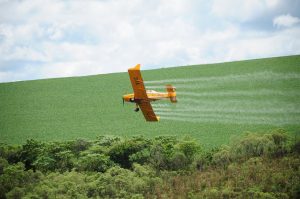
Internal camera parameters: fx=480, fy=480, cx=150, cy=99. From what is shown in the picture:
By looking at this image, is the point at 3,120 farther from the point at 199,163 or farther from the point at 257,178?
the point at 257,178

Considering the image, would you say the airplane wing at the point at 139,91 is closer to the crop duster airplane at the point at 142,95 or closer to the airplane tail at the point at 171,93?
the crop duster airplane at the point at 142,95

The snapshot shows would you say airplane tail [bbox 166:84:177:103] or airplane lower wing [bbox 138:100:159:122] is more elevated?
airplane tail [bbox 166:84:177:103]

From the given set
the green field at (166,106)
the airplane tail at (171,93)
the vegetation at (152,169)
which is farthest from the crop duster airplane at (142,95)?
the green field at (166,106)

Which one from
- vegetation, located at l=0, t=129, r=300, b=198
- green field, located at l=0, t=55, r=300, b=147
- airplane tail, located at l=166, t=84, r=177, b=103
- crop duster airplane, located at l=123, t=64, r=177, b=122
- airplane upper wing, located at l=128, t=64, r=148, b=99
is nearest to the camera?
airplane upper wing, located at l=128, t=64, r=148, b=99

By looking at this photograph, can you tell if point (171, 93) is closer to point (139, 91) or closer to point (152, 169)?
point (139, 91)

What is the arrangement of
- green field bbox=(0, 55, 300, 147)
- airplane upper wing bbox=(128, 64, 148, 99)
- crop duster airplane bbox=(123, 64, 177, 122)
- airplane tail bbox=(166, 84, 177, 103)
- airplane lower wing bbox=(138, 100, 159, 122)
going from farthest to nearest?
green field bbox=(0, 55, 300, 147) → airplane lower wing bbox=(138, 100, 159, 122) → airplane tail bbox=(166, 84, 177, 103) → crop duster airplane bbox=(123, 64, 177, 122) → airplane upper wing bbox=(128, 64, 148, 99)

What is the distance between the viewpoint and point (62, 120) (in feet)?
227

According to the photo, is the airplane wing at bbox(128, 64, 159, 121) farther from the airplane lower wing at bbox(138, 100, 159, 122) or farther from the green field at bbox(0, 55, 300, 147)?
the green field at bbox(0, 55, 300, 147)

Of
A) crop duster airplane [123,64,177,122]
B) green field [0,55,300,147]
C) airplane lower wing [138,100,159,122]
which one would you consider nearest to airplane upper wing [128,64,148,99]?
crop duster airplane [123,64,177,122]

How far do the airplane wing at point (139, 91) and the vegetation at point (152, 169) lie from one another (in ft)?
18.1

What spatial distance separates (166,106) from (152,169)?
18.7 meters

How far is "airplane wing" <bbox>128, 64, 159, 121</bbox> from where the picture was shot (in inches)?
1393

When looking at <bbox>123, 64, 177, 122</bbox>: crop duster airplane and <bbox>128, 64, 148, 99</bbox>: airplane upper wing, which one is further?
<bbox>123, 64, 177, 122</bbox>: crop duster airplane

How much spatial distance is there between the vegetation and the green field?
442 cm
